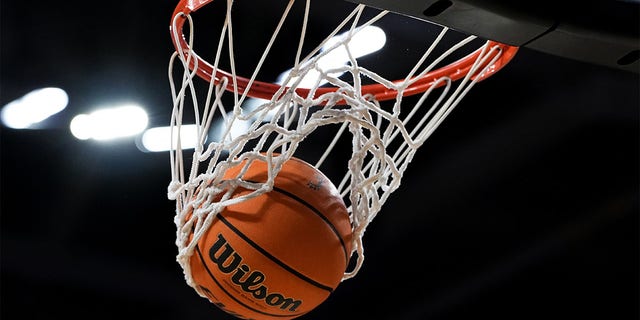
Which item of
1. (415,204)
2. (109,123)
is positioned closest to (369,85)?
(109,123)

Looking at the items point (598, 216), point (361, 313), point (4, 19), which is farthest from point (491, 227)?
point (4, 19)

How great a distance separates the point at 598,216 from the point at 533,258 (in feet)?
0.99

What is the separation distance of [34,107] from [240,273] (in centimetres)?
159

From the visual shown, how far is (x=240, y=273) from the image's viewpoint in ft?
3.09

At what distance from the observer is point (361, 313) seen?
288 cm

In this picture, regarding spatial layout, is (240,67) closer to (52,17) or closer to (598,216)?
(52,17)

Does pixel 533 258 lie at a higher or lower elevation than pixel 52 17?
lower

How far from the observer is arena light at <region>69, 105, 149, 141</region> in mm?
2309

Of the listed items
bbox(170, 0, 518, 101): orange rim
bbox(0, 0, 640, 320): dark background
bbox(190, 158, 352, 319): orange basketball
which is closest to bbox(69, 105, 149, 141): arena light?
bbox(0, 0, 640, 320): dark background

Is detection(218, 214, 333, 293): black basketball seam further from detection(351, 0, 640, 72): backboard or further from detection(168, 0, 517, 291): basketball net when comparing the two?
detection(351, 0, 640, 72): backboard

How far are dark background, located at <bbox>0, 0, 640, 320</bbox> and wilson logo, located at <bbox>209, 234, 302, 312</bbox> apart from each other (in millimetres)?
1216

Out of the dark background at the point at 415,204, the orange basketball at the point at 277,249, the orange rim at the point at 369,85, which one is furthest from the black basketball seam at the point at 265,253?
the dark background at the point at 415,204

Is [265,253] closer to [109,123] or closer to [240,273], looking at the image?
[240,273]

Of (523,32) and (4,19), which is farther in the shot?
(4,19)
